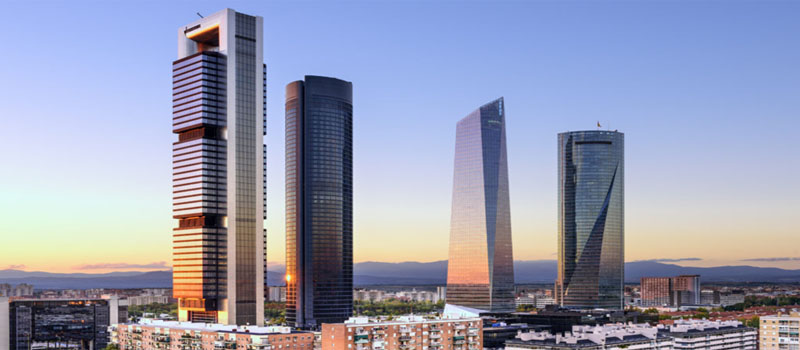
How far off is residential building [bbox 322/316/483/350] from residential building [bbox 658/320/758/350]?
96.7ft

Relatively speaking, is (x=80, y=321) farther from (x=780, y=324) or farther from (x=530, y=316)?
(x=780, y=324)

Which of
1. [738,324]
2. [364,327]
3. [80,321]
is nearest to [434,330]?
[364,327]

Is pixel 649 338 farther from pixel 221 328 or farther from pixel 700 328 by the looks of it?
pixel 221 328

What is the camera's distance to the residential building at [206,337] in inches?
3888

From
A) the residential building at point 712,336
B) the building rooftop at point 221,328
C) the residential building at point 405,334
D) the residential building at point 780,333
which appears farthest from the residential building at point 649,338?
the building rooftop at point 221,328

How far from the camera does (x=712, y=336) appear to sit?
123 meters

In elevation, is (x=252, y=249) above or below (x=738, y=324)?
above

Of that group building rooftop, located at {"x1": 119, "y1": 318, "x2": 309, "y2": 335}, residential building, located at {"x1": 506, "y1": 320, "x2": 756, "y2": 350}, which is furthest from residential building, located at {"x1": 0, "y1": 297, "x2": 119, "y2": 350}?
residential building, located at {"x1": 506, "y1": 320, "x2": 756, "y2": 350}

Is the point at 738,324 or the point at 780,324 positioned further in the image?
the point at 738,324

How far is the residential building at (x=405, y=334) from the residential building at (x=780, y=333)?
38.1 m

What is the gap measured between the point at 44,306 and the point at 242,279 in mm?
51824

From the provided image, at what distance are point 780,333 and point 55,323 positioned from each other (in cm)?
12328

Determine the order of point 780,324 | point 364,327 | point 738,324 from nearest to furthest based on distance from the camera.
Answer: point 364,327 → point 780,324 → point 738,324

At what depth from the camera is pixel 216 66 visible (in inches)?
5576
